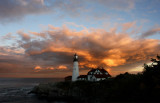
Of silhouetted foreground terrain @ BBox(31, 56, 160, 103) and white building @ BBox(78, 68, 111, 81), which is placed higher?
white building @ BBox(78, 68, 111, 81)

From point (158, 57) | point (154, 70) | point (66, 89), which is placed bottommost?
point (66, 89)

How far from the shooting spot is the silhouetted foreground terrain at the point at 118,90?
102 feet

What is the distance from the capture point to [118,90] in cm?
3484

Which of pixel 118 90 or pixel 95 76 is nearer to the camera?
pixel 118 90

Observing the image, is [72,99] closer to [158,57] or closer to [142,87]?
[142,87]

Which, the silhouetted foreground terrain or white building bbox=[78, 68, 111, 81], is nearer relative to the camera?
the silhouetted foreground terrain

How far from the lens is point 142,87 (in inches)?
1249

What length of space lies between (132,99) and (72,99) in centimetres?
1779

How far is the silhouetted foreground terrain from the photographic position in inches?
1230

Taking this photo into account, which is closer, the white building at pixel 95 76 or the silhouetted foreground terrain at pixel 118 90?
the silhouetted foreground terrain at pixel 118 90

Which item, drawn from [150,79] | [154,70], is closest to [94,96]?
[150,79]

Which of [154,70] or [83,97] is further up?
[154,70]

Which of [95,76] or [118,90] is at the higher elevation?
[95,76]

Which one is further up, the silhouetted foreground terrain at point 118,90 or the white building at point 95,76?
the white building at point 95,76
